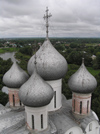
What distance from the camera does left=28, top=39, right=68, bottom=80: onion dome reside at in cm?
1038

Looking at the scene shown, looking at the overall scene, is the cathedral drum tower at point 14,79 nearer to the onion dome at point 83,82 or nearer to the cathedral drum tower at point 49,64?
the cathedral drum tower at point 49,64

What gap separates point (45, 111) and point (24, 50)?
3105 inches

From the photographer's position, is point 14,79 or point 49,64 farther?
point 14,79

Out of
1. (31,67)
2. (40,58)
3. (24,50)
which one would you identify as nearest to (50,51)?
(40,58)

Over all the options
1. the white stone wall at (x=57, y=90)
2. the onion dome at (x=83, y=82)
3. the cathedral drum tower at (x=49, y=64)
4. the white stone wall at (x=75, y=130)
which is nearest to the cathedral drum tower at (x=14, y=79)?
the cathedral drum tower at (x=49, y=64)

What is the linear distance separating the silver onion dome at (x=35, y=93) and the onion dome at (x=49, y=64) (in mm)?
1539

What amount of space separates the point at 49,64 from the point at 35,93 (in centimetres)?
268

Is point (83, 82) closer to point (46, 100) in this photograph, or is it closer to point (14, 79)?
point (46, 100)

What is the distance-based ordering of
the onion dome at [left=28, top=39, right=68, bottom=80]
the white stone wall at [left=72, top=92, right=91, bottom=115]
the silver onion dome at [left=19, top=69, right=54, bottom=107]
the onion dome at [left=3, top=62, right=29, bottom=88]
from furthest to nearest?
the onion dome at [left=3, top=62, right=29, bottom=88] → the white stone wall at [left=72, top=92, right=91, bottom=115] → the onion dome at [left=28, top=39, right=68, bottom=80] → the silver onion dome at [left=19, top=69, right=54, bottom=107]

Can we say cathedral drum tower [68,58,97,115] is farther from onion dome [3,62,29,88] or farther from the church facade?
onion dome [3,62,29,88]

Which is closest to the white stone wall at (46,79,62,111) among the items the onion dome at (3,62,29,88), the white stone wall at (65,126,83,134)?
the white stone wall at (65,126,83,134)

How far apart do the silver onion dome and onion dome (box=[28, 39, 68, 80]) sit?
1539 mm

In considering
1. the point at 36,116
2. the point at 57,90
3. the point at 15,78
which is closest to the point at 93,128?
the point at 57,90

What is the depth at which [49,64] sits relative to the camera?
10.4 metres
